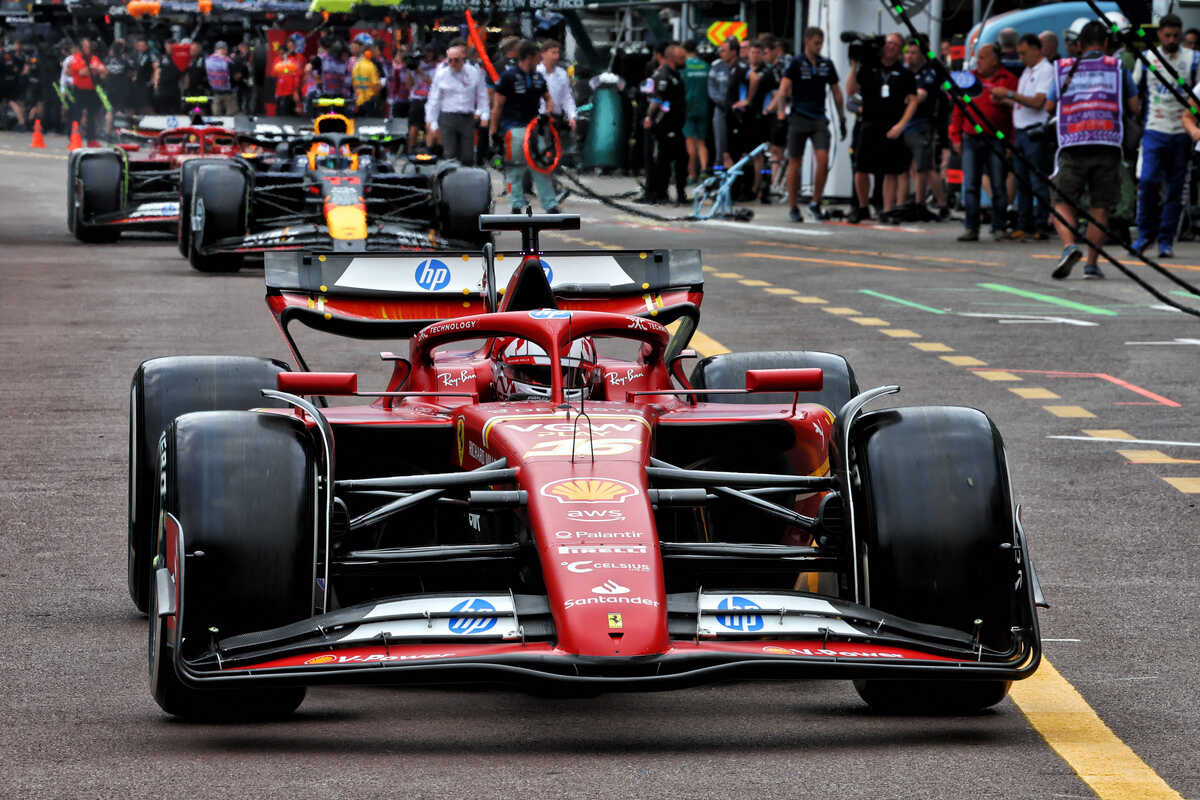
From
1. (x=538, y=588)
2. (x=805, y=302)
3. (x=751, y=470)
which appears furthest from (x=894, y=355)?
(x=538, y=588)

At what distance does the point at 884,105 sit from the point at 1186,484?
15.4 metres

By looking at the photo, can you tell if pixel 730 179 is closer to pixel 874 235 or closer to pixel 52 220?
pixel 874 235

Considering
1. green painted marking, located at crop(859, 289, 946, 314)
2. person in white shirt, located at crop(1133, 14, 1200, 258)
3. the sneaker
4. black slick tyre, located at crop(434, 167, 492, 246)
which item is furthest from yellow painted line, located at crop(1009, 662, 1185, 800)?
person in white shirt, located at crop(1133, 14, 1200, 258)

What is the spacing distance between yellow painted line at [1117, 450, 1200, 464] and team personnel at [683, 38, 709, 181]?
63.2 ft

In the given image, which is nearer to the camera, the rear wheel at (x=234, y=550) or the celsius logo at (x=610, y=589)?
the celsius logo at (x=610, y=589)

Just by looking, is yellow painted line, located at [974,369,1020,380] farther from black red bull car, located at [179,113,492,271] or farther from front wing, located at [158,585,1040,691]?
front wing, located at [158,585,1040,691]

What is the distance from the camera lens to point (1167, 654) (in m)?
6.34

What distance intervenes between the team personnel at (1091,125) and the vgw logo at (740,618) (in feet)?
44.2

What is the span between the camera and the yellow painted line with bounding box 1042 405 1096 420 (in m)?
11.3

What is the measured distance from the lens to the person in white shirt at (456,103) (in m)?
27.5

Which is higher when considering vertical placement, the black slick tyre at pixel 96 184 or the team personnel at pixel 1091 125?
the team personnel at pixel 1091 125

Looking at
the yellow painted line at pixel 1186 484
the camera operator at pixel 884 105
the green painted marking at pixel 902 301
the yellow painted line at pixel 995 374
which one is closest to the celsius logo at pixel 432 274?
the yellow painted line at pixel 1186 484

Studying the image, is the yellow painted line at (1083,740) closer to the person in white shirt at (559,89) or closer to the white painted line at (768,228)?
the white painted line at (768,228)

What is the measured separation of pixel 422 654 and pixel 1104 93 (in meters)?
14.4
